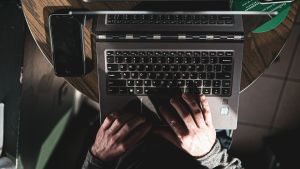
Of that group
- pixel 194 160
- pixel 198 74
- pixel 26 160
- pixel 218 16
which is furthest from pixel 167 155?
pixel 26 160

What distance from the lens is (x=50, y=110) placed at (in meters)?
1.74

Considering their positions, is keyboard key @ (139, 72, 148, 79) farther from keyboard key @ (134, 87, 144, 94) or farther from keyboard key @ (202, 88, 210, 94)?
keyboard key @ (202, 88, 210, 94)

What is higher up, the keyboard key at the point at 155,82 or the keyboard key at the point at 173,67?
the keyboard key at the point at 173,67

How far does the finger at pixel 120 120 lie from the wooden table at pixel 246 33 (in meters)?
0.19

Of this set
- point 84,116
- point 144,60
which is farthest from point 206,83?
point 84,116

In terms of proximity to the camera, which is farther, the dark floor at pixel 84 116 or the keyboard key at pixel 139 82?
the dark floor at pixel 84 116

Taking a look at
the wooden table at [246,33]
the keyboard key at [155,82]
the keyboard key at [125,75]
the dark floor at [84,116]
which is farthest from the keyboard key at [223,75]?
the dark floor at [84,116]

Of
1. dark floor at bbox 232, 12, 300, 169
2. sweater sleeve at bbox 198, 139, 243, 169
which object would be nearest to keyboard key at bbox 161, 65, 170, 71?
sweater sleeve at bbox 198, 139, 243, 169

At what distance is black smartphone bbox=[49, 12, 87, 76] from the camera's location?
1.17 meters

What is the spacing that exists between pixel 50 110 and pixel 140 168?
0.72m

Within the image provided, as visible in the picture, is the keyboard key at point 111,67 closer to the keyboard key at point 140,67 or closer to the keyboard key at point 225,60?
the keyboard key at point 140,67

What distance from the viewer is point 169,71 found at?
3.84ft

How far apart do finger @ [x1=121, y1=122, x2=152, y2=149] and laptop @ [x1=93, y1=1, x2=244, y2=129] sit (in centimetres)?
6

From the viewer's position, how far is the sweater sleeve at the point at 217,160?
123 centimetres
